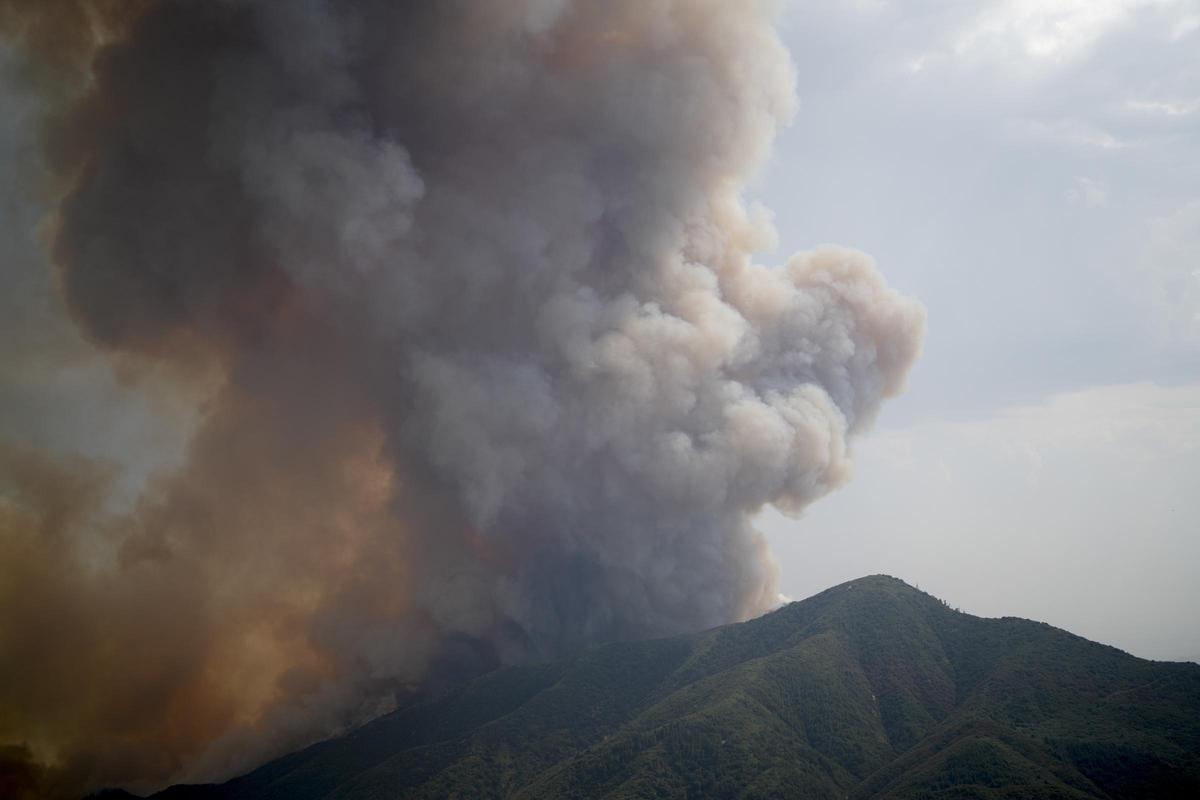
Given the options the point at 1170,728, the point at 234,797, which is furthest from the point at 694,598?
the point at 234,797

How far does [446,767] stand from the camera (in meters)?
45.1

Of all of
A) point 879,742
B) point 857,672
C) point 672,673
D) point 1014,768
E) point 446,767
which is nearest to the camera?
point 1014,768

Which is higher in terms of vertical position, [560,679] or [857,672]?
[560,679]

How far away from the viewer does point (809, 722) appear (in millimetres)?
43688

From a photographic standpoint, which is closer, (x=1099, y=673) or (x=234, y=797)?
(x=1099, y=673)

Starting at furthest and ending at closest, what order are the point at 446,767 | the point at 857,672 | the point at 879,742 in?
the point at 857,672 → the point at 446,767 → the point at 879,742

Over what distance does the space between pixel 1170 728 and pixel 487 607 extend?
41845 mm

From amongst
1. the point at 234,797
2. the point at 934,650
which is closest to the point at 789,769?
the point at 934,650

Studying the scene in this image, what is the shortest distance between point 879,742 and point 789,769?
6.97 meters

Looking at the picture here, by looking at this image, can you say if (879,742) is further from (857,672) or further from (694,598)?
(694,598)

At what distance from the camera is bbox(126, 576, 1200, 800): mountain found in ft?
117

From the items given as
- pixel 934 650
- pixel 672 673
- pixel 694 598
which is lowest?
pixel 934 650

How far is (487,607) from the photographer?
191ft

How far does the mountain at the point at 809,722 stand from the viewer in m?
35.8
